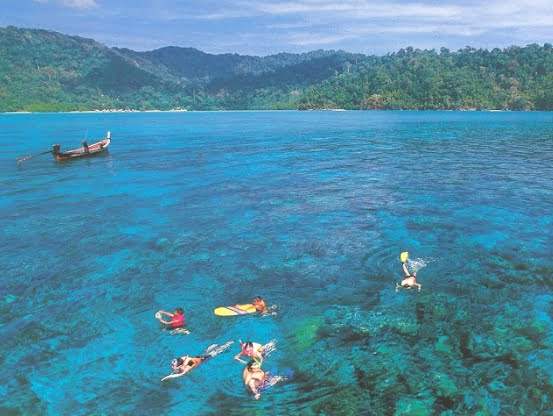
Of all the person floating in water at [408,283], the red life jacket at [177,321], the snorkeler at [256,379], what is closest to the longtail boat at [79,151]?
the red life jacket at [177,321]

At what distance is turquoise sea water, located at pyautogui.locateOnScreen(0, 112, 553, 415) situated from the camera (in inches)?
556

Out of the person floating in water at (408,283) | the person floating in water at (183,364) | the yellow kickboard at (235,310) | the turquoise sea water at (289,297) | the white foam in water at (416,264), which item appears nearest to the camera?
the turquoise sea water at (289,297)

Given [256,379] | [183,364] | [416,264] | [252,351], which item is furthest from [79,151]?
[256,379]

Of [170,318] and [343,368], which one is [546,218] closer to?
[343,368]

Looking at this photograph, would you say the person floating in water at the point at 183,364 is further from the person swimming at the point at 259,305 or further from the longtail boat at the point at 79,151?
the longtail boat at the point at 79,151

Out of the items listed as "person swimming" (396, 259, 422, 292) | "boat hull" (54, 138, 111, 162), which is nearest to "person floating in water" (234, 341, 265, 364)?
"person swimming" (396, 259, 422, 292)

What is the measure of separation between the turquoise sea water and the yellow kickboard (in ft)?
1.14

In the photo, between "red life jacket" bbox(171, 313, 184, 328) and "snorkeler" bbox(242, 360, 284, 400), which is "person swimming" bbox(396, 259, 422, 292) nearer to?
"snorkeler" bbox(242, 360, 284, 400)

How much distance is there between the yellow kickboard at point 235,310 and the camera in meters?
18.7

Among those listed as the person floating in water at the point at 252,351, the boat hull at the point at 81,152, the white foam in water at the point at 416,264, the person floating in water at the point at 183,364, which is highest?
the boat hull at the point at 81,152

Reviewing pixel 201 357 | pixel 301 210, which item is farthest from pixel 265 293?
pixel 301 210

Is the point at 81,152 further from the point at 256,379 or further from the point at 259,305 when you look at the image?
the point at 256,379

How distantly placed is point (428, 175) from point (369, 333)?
3970 centimetres

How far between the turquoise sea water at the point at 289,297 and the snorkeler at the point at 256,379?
14.2 inches
